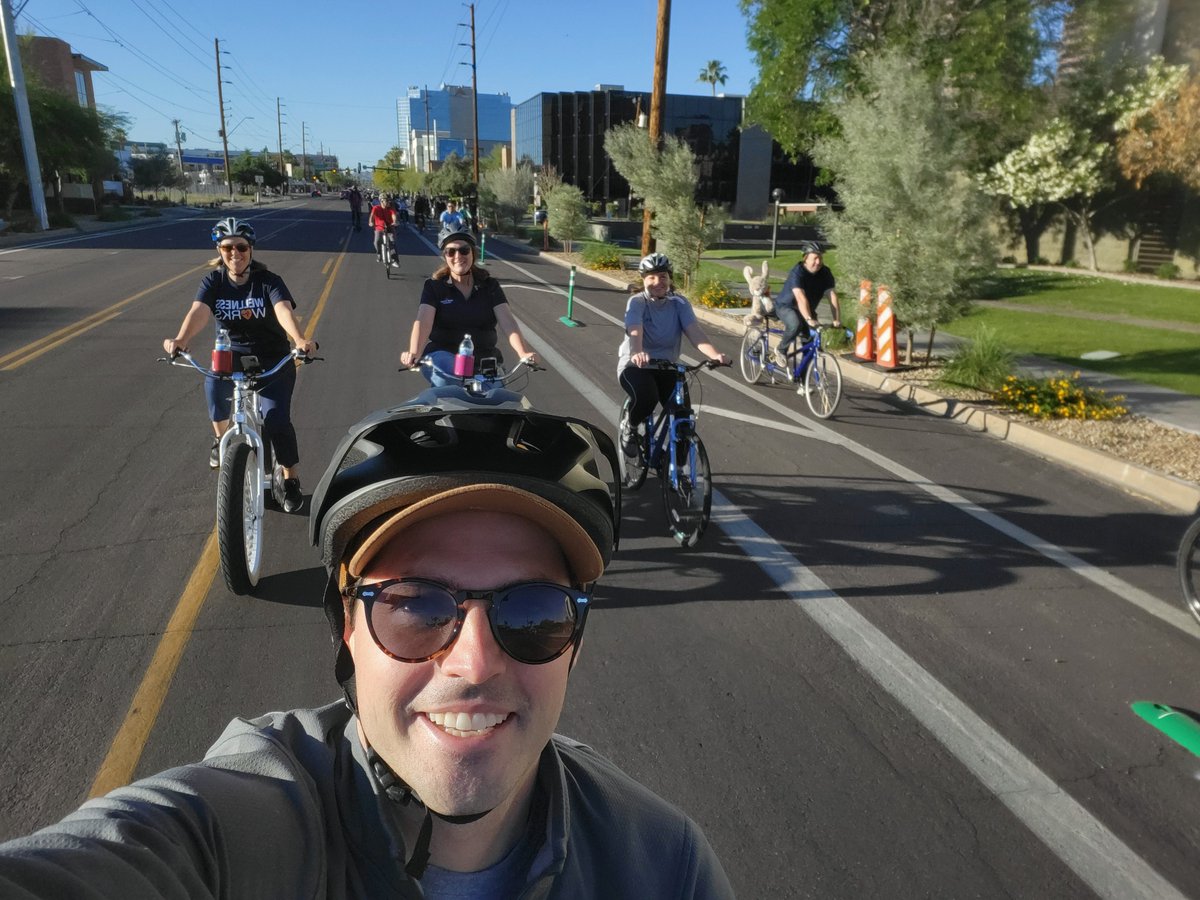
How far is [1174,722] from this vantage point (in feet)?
12.4

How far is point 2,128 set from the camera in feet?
129

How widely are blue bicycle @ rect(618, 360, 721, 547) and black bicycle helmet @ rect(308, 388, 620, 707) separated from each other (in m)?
4.49

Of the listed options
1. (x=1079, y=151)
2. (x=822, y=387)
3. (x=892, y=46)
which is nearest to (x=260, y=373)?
(x=822, y=387)

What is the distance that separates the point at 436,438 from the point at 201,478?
6744mm

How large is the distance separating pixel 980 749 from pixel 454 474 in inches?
136

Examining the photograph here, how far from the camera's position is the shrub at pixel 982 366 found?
10625 millimetres

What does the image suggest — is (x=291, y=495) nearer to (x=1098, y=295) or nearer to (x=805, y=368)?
(x=805, y=368)

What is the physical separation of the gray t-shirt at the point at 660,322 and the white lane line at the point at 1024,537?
95.5 inches

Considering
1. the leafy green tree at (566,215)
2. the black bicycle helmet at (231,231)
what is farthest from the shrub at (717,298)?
the leafy green tree at (566,215)

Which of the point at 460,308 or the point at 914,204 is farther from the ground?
the point at 914,204

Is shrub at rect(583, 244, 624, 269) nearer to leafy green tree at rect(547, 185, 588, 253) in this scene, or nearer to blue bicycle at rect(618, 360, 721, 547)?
leafy green tree at rect(547, 185, 588, 253)

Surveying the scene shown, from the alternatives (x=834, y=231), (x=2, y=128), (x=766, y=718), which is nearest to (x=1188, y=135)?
(x=834, y=231)

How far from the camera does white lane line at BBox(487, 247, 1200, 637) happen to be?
5215 millimetres

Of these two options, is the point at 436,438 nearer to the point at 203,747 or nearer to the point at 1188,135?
the point at 203,747
